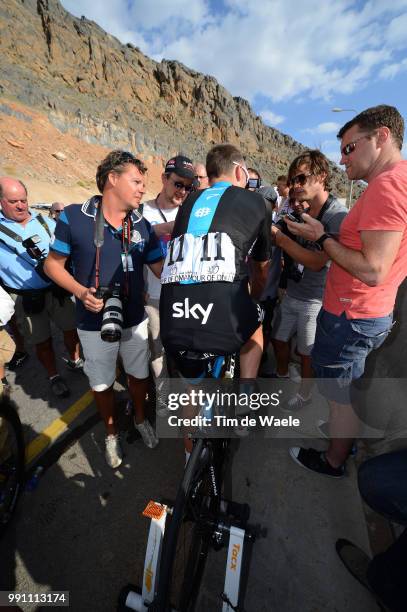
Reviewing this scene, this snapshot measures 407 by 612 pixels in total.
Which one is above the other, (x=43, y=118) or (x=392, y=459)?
(x=43, y=118)

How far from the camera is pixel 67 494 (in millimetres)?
2490

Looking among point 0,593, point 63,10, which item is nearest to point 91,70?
point 63,10

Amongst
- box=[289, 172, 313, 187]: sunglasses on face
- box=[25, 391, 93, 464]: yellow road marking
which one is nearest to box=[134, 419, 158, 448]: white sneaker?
box=[25, 391, 93, 464]: yellow road marking

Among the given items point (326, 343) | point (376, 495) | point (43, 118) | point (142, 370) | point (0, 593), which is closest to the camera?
point (376, 495)

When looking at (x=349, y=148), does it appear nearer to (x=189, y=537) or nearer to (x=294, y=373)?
(x=294, y=373)

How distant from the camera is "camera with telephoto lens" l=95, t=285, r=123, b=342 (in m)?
1.99

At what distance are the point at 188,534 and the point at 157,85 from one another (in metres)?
64.8

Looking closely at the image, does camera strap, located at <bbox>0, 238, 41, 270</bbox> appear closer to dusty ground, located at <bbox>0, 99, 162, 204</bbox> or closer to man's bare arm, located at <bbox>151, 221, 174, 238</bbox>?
man's bare arm, located at <bbox>151, 221, 174, 238</bbox>

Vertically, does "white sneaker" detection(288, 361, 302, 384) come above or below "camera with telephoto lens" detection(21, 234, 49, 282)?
below

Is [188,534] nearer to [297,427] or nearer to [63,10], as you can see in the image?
[297,427]

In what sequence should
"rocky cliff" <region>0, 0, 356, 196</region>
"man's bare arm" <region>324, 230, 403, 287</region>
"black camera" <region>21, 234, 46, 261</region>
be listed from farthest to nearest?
"rocky cliff" <region>0, 0, 356, 196</region>, "black camera" <region>21, 234, 46, 261</region>, "man's bare arm" <region>324, 230, 403, 287</region>

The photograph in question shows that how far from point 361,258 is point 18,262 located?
11.3 ft

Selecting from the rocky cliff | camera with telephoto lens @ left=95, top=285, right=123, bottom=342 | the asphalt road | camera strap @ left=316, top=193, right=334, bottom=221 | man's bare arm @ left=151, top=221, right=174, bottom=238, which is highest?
the rocky cliff

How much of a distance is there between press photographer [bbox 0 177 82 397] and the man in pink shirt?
2904 millimetres
